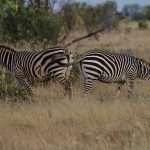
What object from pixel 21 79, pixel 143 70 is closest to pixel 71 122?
pixel 21 79

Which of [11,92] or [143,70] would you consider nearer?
[11,92]

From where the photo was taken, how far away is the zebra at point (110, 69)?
11.5 metres

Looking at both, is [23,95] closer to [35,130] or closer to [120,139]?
[35,130]

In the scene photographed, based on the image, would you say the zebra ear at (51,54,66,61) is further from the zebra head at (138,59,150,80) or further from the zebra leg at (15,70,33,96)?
the zebra head at (138,59,150,80)

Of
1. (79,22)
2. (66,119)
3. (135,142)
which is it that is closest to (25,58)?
(66,119)

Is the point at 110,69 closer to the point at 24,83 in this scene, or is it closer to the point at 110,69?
the point at 110,69

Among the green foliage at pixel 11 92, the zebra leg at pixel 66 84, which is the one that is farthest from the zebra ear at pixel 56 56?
the green foliage at pixel 11 92

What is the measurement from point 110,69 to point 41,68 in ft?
5.30

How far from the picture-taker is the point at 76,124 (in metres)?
8.68

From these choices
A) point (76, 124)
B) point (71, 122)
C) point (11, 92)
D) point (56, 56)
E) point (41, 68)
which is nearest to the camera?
point (76, 124)

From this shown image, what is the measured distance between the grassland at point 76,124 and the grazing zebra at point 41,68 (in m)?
1.06

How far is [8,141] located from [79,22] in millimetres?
35847

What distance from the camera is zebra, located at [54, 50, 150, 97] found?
11531 mm

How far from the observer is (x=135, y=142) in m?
7.22
